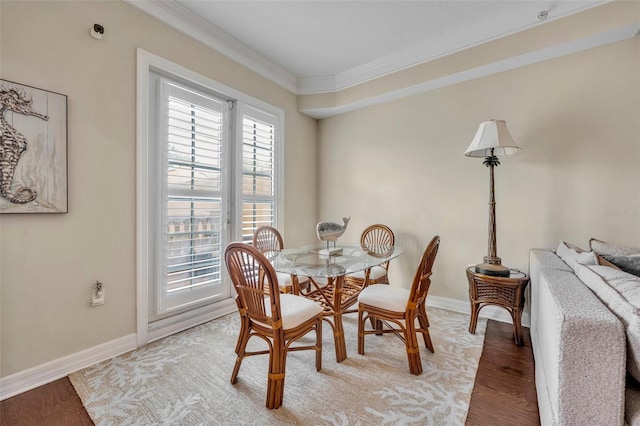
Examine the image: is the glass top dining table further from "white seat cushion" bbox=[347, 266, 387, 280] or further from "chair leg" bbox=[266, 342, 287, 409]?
"chair leg" bbox=[266, 342, 287, 409]

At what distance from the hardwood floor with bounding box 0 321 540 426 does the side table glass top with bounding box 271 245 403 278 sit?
104 centimetres

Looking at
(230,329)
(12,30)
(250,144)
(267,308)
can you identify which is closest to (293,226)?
(250,144)

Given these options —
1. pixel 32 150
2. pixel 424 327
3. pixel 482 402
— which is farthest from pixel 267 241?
pixel 482 402

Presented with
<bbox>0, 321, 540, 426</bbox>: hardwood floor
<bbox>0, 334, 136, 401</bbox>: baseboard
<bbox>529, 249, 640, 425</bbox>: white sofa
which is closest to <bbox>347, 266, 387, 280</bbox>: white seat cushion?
<bbox>0, 321, 540, 426</bbox>: hardwood floor

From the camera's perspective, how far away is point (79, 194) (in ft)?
6.42

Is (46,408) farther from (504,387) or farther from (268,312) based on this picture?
(504,387)

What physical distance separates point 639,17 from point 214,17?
138 inches

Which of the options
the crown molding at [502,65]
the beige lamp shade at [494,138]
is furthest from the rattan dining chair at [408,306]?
the crown molding at [502,65]

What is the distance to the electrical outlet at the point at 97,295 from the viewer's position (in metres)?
2.03

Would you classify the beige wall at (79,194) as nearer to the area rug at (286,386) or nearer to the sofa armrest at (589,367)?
the area rug at (286,386)

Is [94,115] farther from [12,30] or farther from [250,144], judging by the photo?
[250,144]

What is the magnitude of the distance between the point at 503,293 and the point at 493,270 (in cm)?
21

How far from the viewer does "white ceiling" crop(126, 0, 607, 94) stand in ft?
7.80

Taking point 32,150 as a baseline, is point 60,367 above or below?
below
